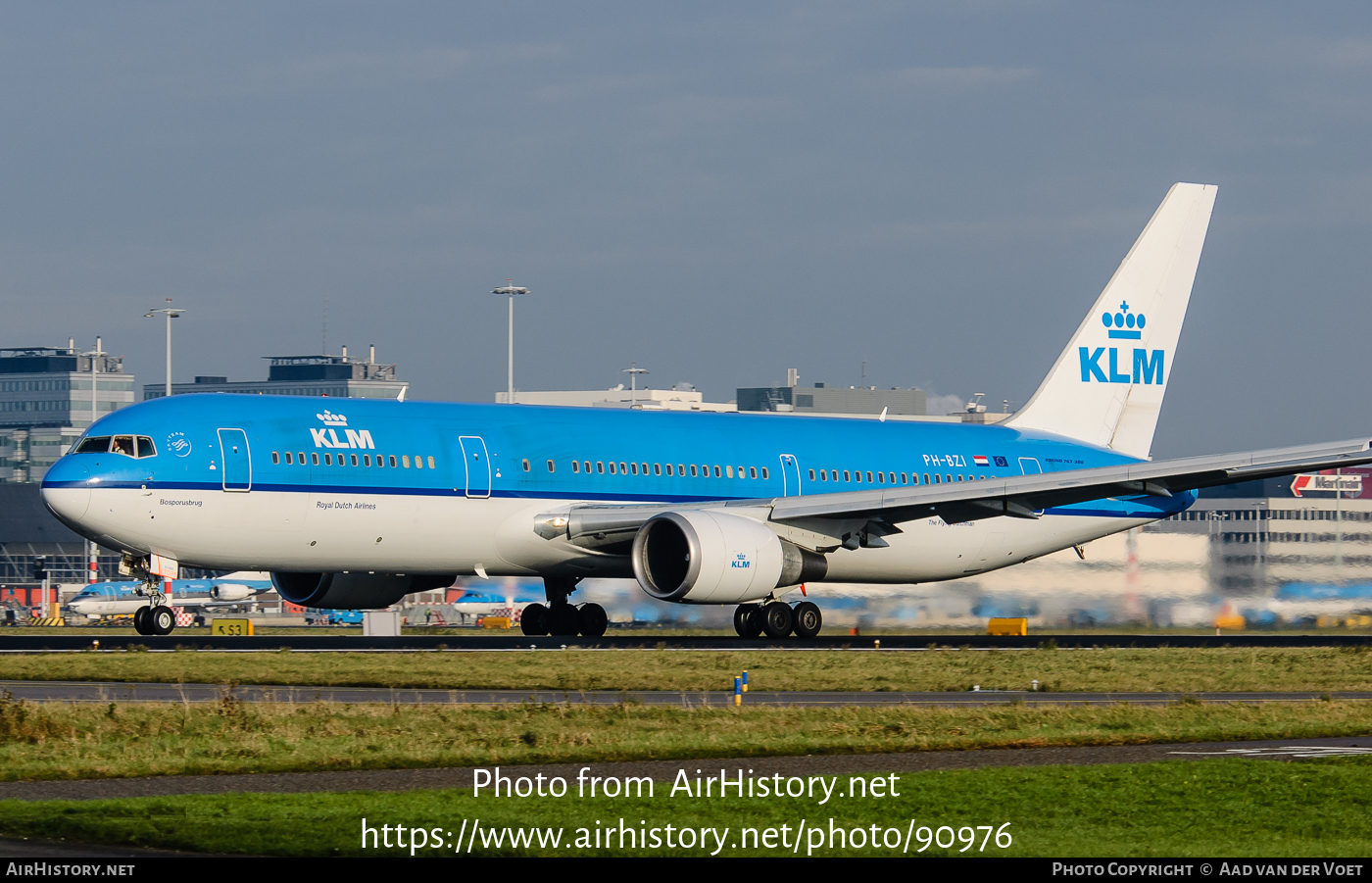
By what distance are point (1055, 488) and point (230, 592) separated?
212 feet

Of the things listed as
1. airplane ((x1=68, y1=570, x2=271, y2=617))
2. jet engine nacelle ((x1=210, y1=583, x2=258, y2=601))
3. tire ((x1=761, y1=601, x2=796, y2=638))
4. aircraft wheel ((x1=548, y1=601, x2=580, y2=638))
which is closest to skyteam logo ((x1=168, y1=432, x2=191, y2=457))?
aircraft wheel ((x1=548, y1=601, x2=580, y2=638))

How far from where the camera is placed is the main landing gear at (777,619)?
35.2 metres

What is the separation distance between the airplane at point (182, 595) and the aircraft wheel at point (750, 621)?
41.6 metres

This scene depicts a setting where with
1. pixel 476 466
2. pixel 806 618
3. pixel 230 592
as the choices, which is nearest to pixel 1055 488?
pixel 806 618

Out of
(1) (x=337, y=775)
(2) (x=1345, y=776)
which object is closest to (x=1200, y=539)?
(2) (x=1345, y=776)

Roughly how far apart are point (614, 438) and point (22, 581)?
105m

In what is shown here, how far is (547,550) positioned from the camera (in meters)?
34.0

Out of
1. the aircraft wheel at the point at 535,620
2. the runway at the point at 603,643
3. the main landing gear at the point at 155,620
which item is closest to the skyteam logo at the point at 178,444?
the main landing gear at the point at 155,620

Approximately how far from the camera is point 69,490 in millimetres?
30453

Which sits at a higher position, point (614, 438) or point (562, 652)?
point (614, 438)

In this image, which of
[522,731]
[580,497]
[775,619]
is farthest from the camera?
[775,619]

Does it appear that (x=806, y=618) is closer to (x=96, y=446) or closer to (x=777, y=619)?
(x=777, y=619)

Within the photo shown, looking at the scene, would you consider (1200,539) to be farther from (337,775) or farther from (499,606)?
(499,606)

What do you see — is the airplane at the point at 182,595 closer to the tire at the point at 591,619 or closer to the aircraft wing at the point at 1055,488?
the tire at the point at 591,619
